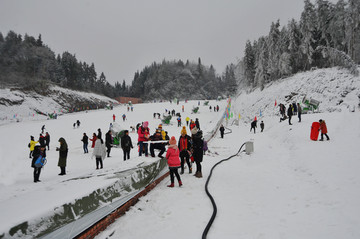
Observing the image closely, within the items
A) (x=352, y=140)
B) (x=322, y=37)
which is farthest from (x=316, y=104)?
(x=322, y=37)

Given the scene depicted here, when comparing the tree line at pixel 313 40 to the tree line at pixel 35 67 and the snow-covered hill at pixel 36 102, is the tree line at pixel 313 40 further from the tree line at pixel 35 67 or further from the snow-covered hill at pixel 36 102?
the tree line at pixel 35 67

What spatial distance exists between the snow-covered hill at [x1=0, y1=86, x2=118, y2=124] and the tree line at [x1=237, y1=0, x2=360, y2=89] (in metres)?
52.6

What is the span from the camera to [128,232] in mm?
4070

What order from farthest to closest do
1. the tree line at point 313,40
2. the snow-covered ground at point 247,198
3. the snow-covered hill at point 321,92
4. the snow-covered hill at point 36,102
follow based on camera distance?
the snow-covered hill at point 36,102 < the tree line at point 313,40 < the snow-covered hill at point 321,92 < the snow-covered ground at point 247,198

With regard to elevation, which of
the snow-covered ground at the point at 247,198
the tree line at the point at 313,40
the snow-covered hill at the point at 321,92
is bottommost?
the snow-covered ground at the point at 247,198

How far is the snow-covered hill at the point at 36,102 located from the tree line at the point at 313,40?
52.6 m

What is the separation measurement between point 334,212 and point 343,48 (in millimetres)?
48451

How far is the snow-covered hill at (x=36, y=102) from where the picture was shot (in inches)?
1883

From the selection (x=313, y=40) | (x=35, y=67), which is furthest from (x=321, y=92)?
(x=35, y=67)

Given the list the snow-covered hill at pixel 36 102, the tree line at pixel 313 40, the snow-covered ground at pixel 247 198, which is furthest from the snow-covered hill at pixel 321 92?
the snow-covered hill at pixel 36 102

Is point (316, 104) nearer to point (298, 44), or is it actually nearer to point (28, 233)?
point (298, 44)

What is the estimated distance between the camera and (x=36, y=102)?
57.4 metres

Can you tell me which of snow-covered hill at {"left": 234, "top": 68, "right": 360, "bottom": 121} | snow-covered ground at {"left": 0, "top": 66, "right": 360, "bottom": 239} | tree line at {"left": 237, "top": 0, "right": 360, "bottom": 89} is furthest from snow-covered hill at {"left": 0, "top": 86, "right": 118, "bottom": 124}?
tree line at {"left": 237, "top": 0, "right": 360, "bottom": 89}

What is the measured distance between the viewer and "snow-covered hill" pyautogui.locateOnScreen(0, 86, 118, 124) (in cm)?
4783
